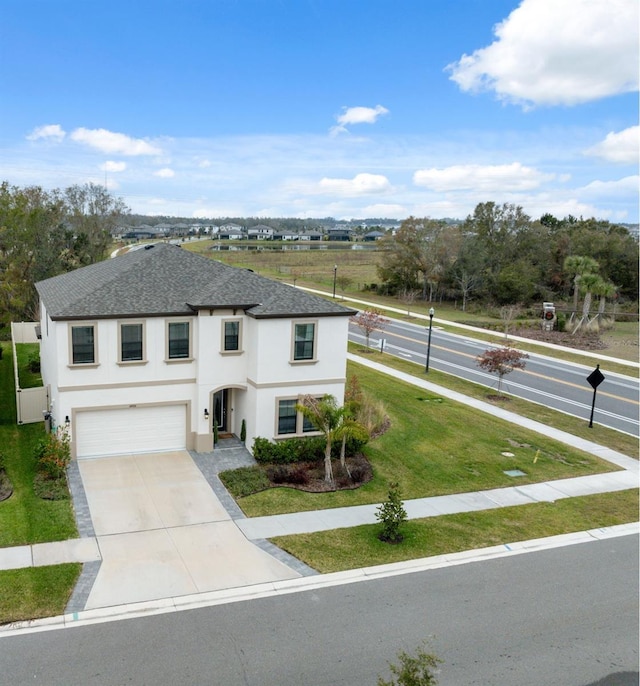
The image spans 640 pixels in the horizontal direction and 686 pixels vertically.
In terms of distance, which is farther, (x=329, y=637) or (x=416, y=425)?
(x=416, y=425)

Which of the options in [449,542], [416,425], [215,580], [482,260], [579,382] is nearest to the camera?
[215,580]

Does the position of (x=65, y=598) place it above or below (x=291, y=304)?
below

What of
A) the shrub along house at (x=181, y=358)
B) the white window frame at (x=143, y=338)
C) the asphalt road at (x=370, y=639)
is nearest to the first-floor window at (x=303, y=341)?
the shrub along house at (x=181, y=358)

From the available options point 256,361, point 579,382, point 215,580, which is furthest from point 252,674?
point 579,382

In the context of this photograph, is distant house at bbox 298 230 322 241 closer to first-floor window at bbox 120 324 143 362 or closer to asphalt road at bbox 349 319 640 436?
asphalt road at bbox 349 319 640 436

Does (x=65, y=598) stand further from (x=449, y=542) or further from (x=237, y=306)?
(x=237, y=306)

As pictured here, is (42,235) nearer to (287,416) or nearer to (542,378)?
(287,416)
